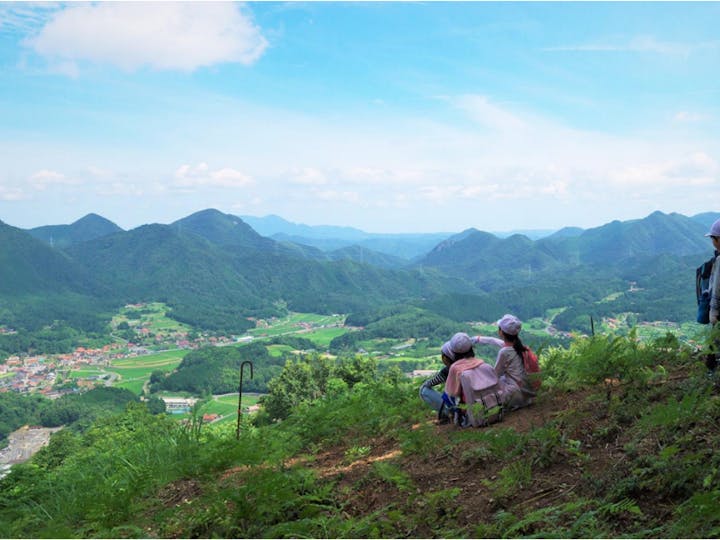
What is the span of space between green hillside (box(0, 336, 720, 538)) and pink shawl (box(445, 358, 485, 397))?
52cm

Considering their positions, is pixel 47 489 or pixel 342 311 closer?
pixel 47 489

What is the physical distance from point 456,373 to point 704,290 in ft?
8.54

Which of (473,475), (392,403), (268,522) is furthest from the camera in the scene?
(392,403)

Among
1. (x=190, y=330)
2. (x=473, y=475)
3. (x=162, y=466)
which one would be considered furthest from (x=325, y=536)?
(x=190, y=330)

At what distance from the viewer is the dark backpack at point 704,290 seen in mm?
4910

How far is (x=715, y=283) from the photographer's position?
4.79m

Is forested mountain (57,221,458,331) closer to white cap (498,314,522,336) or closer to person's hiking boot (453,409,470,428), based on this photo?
person's hiking boot (453,409,470,428)

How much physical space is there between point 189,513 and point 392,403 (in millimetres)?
4040

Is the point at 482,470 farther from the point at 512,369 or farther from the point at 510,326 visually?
the point at 510,326

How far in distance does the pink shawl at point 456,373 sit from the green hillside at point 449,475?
521 mm

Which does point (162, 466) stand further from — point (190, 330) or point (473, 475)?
point (190, 330)

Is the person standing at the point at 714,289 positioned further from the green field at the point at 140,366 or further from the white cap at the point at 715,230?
the green field at the point at 140,366

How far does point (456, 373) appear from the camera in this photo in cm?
576

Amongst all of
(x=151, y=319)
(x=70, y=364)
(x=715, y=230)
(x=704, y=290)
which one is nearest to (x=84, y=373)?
(x=70, y=364)
